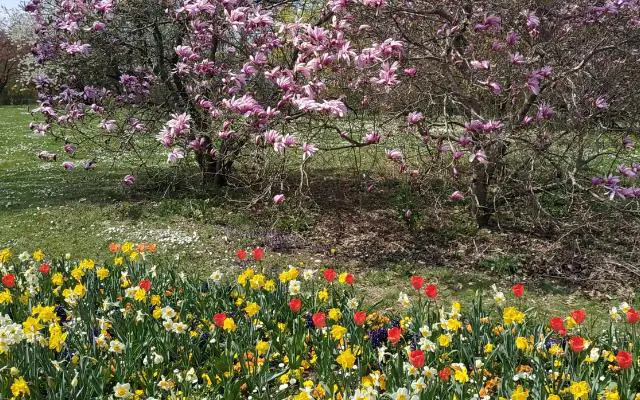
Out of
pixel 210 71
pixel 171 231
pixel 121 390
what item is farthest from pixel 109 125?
pixel 121 390

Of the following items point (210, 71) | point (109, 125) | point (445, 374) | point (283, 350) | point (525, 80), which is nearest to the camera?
point (445, 374)

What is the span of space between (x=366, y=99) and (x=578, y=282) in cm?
254

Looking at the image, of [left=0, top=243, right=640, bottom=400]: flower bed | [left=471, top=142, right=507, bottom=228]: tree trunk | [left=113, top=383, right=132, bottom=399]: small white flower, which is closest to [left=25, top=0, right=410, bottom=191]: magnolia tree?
[left=471, top=142, right=507, bottom=228]: tree trunk

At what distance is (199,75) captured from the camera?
6297 millimetres

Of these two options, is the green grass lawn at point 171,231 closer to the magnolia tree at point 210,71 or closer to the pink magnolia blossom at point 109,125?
the magnolia tree at point 210,71

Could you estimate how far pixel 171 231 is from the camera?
6.71m

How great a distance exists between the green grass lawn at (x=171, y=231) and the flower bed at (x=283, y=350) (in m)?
1.65

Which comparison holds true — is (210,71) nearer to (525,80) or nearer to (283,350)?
(525,80)

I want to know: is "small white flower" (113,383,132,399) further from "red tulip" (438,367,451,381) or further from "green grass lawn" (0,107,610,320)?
"green grass lawn" (0,107,610,320)

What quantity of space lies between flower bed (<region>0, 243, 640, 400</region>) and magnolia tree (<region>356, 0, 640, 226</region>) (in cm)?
208

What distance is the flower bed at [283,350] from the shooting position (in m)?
2.58

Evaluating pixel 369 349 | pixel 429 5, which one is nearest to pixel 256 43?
pixel 429 5

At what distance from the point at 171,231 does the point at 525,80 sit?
13.3ft

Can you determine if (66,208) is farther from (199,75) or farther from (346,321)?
(346,321)
